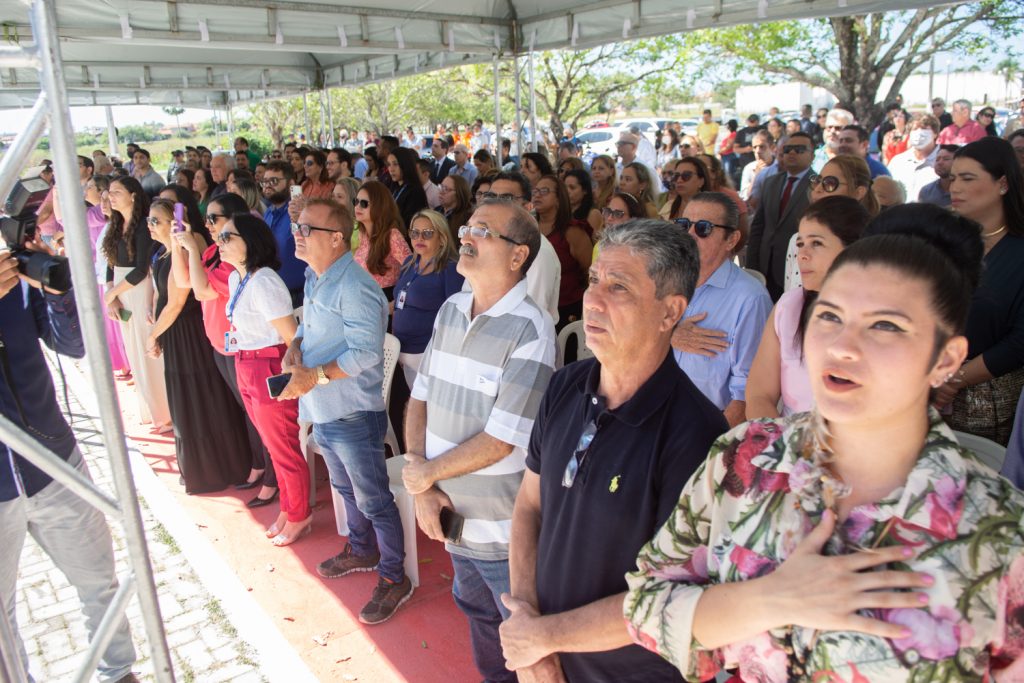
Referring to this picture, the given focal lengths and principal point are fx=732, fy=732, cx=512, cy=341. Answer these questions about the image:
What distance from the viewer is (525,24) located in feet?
25.4

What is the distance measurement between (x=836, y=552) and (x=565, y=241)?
4.04 metres

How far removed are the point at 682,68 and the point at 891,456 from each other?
18.9 meters

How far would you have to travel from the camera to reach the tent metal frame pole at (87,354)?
128 cm

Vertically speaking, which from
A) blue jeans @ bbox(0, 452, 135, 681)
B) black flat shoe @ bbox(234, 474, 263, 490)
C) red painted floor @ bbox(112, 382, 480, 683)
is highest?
blue jeans @ bbox(0, 452, 135, 681)

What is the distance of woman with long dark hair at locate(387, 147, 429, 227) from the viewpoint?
283 inches

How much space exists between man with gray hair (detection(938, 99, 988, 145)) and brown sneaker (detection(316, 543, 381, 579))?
9.85 metres

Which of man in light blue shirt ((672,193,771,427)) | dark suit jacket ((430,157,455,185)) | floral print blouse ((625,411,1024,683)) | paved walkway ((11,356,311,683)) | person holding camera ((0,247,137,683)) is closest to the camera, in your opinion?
floral print blouse ((625,411,1024,683))

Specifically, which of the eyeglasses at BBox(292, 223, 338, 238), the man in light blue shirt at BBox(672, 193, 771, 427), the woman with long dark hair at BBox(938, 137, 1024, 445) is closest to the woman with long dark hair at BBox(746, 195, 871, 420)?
the man in light blue shirt at BBox(672, 193, 771, 427)

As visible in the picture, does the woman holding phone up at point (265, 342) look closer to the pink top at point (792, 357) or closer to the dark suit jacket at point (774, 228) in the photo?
the pink top at point (792, 357)

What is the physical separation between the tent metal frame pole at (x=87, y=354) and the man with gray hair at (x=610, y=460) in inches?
33.2

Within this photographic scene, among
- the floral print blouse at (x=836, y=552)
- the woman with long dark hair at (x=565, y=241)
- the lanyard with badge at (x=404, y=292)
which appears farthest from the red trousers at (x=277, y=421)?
the floral print blouse at (x=836, y=552)

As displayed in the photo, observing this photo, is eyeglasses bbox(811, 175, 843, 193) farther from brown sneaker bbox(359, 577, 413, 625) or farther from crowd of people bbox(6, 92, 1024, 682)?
brown sneaker bbox(359, 577, 413, 625)

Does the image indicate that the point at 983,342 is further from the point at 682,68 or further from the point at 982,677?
the point at 682,68

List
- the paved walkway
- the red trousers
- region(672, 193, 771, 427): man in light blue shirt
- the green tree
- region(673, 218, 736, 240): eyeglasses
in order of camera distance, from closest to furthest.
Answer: region(672, 193, 771, 427): man in light blue shirt → region(673, 218, 736, 240): eyeglasses → the paved walkway → the red trousers → the green tree
